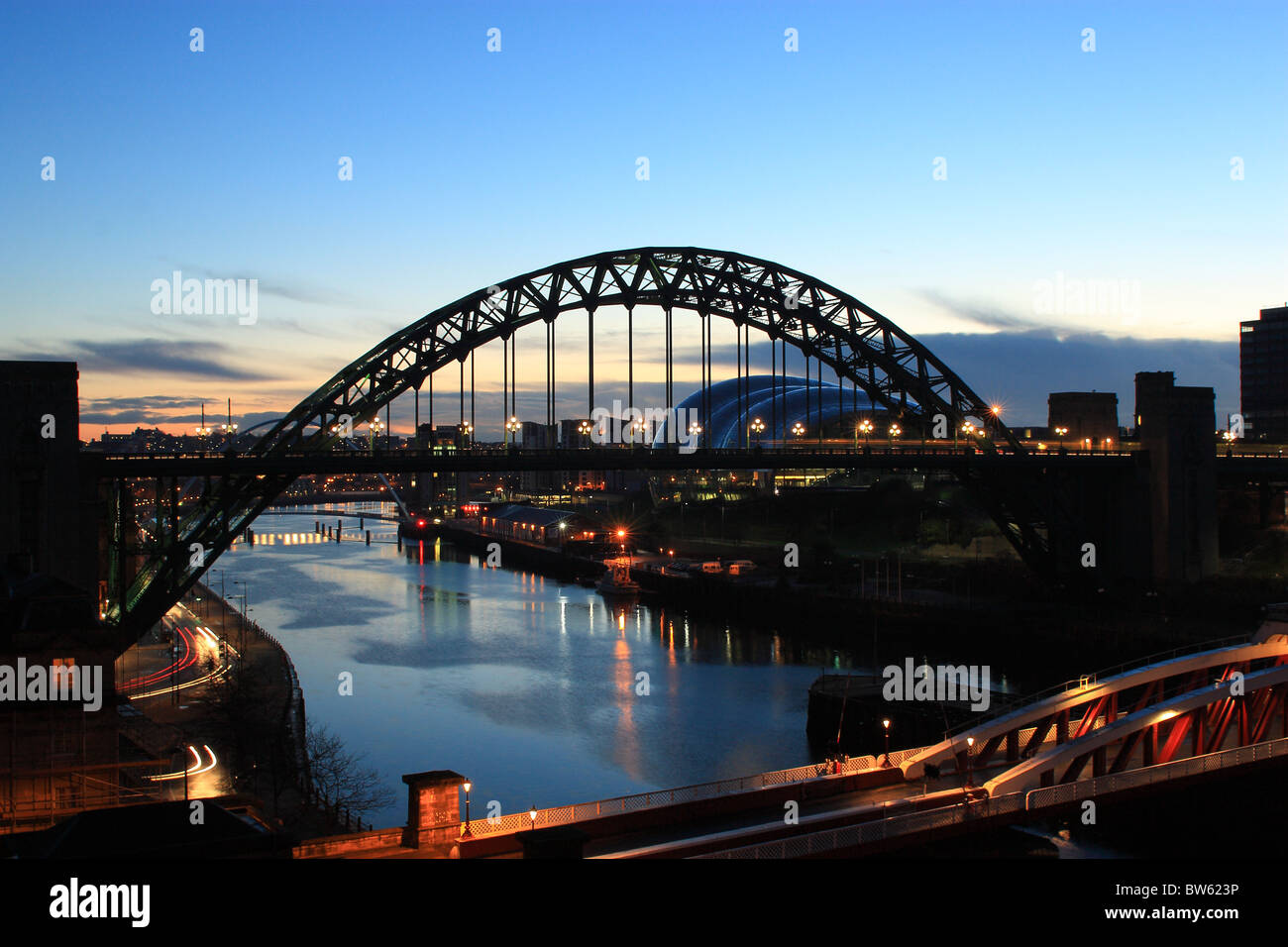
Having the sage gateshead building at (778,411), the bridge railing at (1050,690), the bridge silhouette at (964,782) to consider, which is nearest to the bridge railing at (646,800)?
the bridge silhouette at (964,782)

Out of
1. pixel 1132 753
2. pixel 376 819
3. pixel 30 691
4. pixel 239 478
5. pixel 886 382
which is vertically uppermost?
pixel 886 382

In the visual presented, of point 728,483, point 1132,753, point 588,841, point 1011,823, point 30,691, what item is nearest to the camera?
point 588,841

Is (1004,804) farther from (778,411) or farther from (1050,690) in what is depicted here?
(778,411)

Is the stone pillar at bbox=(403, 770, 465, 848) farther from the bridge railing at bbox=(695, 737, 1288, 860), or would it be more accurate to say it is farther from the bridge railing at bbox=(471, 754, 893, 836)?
the bridge railing at bbox=(695, 737, 1288, 860)

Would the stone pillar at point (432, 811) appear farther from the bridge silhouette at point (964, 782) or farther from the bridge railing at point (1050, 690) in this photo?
the bridge railing at point (1050, 690)

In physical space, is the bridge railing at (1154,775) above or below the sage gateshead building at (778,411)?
below

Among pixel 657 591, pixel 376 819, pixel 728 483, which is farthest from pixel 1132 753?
pixel 728 483

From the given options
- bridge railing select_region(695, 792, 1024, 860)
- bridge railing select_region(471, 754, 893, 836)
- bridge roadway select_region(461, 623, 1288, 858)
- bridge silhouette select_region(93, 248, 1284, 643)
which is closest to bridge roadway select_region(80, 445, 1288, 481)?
bridge silhouette select_region(93, 248, 1284, 643)
